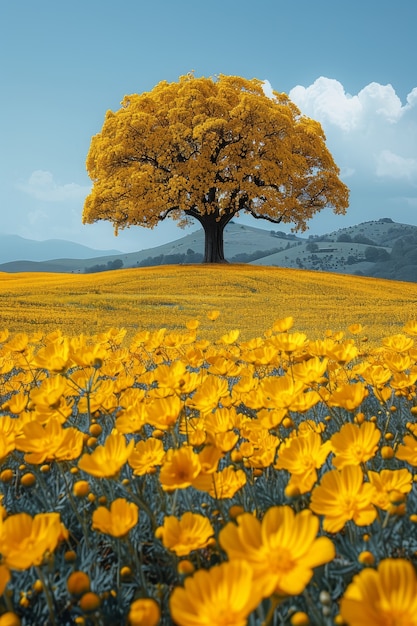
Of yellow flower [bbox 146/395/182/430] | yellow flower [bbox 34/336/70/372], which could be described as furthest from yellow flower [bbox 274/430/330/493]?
yellow flower [bbox 34/336/70/372]

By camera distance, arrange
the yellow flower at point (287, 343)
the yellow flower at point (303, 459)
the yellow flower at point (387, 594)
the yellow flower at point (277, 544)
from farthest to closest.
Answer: the yellow flower at point (287, 343), the yellow flower at point (303, 459), the yellow flower at point (277, 544), the yellow flower at point (387, 594)

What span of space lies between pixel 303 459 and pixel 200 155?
60.2ft

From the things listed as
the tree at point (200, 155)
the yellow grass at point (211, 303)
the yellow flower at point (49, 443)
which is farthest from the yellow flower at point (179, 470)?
the tree at point (200, 155)

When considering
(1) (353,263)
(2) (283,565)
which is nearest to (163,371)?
(2) (283,565)

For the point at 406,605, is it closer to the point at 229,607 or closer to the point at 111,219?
the point at 229,607

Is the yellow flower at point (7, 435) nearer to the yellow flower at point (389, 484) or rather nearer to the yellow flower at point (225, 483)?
the yellow flower at point (225, 483)

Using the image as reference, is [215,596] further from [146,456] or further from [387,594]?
[146,456]

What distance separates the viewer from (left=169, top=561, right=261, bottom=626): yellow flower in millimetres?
754

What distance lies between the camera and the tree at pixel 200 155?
60.2 feet

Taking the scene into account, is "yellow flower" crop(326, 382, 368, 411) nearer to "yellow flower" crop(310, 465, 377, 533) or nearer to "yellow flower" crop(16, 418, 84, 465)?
"yellow flower" crop(310, 465, 377, 533)

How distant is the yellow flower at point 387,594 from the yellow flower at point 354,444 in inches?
23.8

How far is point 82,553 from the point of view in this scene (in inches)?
57.1

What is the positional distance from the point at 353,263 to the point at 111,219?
4800 centimetres

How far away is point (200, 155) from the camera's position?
61.2 ft
